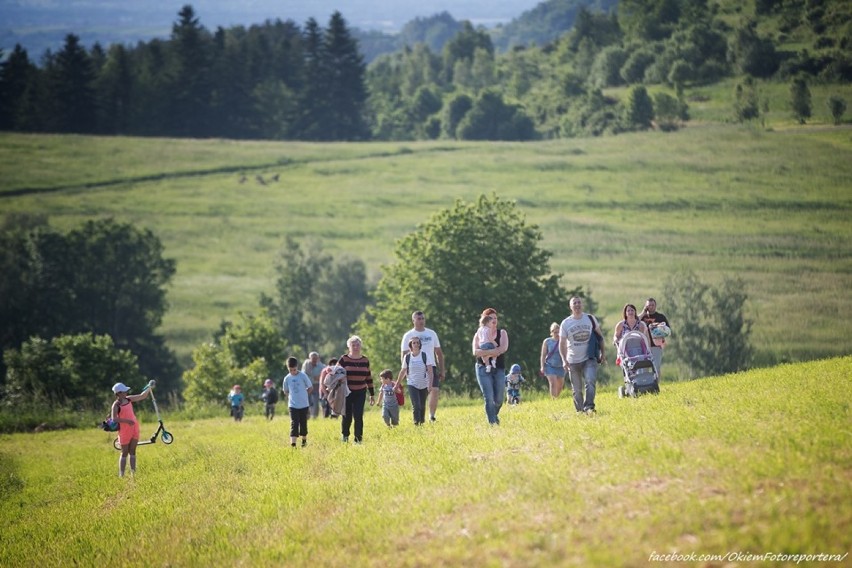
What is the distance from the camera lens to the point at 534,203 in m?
130

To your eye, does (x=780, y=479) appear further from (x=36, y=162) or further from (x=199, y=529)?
(x=36, y=162)

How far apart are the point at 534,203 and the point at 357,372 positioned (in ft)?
364

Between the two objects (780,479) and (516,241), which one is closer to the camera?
(780,479)

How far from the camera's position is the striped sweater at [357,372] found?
843 inches

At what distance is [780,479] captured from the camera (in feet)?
43.0

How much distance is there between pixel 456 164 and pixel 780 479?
145 metres

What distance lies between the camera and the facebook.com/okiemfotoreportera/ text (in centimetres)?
1079

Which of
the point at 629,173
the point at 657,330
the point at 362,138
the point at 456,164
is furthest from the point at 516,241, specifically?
the point at 362,138

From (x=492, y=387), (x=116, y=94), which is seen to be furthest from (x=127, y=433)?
(x=116, y=94)

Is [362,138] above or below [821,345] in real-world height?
above

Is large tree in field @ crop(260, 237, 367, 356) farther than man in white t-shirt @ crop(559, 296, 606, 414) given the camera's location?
Yes

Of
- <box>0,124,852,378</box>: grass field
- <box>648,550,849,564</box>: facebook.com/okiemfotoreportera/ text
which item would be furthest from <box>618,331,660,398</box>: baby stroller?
<box>0,124,852,378</box>: grass field

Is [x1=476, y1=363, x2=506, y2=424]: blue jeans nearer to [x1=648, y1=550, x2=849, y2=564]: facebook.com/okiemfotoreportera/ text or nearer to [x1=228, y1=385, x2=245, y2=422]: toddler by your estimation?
[x1=648, y1=550, x2=849, y2=564]: facebook.com/okiemfotoreportera/ text

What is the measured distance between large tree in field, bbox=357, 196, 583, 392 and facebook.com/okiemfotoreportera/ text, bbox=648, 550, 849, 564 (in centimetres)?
4008
